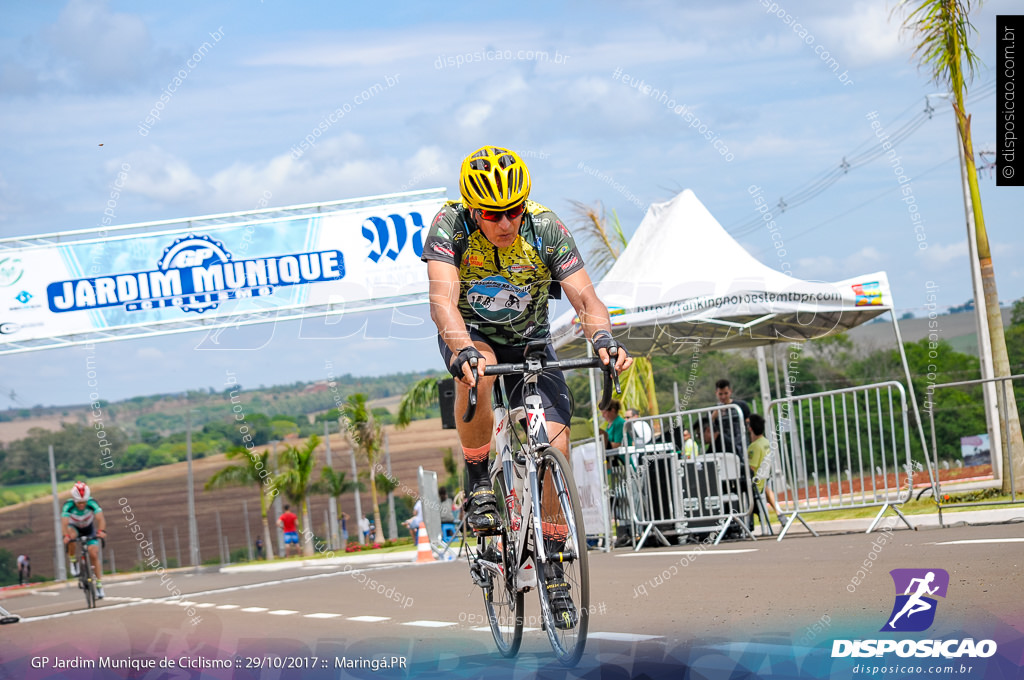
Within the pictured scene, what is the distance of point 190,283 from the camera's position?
844 inches

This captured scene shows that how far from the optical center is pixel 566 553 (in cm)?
476

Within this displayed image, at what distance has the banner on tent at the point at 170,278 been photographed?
69.4 feet

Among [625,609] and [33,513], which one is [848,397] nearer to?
[625,609]

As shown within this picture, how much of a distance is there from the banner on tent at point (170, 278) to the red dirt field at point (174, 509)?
85.0 meters

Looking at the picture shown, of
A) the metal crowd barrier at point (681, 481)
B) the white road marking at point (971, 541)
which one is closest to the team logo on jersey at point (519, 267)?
the white road marking at point (971, 541)

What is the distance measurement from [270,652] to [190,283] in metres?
15.6

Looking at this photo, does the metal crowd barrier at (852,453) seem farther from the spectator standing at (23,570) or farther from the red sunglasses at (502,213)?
the spectator standing at (23,570)

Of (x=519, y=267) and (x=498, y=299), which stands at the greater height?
(x=519, y=267)

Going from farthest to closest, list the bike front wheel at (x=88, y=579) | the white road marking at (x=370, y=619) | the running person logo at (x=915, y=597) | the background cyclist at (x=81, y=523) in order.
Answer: the background cyclist at (x=81, y=523)
the bike front wheel at (x=88, y=579)
the white road marking at (x=370, y=619)
the running person logo at (x=915, y=597)

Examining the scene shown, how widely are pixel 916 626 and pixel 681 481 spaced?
8352 mm

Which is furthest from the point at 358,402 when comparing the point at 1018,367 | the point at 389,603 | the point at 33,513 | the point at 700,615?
the point at 33,513

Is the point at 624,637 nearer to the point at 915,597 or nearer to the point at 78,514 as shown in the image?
the point at 915,597

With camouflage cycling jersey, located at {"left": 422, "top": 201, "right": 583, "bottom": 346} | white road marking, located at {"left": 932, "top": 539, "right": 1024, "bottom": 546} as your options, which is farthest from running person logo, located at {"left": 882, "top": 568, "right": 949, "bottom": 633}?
camouflage cycling jersey, located at {"left": 422, "top": 201, "right": 583, "bottom": 346}

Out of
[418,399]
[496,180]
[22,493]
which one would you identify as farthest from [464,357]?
[22,493]
